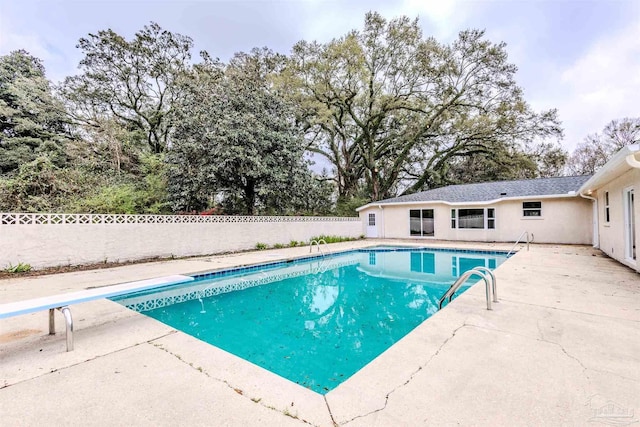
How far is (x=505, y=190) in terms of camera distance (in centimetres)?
1419

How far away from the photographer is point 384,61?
17922 mm

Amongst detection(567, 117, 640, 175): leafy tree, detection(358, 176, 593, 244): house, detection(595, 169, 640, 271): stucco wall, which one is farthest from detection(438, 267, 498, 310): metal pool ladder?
detection(567, 117, 640, 175): leafy tree

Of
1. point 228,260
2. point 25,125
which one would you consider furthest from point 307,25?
point 25,125

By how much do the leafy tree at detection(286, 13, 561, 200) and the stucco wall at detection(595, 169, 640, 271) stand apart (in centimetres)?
1064

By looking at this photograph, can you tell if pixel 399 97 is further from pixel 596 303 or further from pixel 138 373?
pixel 138 373

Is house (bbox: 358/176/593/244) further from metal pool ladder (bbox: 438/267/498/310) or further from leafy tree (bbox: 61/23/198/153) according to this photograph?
leafy tree (bbox: 61/23/198/153)

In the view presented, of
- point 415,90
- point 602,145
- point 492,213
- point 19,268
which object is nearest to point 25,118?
point 19,268

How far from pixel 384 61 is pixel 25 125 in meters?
19.8

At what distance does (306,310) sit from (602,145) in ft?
91.9

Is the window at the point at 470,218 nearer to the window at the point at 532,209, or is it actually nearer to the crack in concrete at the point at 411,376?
the window at the point at 532,209

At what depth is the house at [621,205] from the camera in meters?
5.06

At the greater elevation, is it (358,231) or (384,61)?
(384,61)

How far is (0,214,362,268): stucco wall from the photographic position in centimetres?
657

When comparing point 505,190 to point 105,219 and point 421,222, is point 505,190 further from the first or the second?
point 105,219
